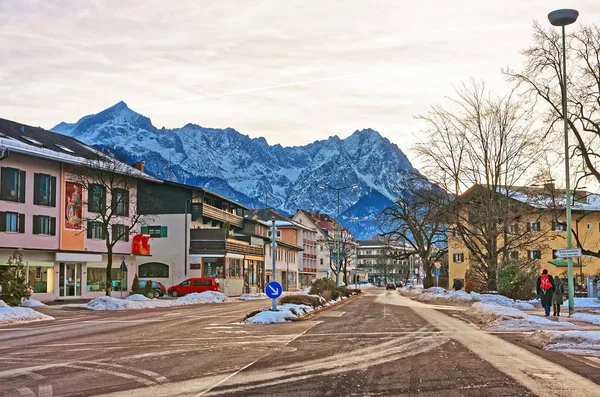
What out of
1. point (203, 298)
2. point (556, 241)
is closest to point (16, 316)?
point (203, 298)

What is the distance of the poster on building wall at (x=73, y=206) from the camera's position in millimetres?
50662

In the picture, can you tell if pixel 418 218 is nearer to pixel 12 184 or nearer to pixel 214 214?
pixel 214 214

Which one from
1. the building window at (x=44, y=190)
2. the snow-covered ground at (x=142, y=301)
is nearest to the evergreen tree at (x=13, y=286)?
the snow-covered ground at (x=142, y=301)

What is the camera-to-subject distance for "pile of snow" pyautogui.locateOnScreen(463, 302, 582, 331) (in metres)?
21.0

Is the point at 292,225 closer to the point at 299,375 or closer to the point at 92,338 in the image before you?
the point at 92,338

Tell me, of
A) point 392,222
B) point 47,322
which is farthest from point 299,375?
point 392,222

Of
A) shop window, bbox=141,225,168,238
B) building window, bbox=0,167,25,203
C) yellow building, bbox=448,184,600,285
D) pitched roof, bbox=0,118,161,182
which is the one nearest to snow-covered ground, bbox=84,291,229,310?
building window, bbox=0,167,25,203

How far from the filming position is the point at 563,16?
2545 cm

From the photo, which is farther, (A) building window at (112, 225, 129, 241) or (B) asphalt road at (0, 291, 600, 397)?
(A) building window at (112, 225, 129, 241)

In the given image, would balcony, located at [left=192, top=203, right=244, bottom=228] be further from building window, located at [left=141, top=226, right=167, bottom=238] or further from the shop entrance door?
the shop entrance door

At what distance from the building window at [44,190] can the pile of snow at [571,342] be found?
39432 millimetres

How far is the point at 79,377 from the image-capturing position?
11.3 metres

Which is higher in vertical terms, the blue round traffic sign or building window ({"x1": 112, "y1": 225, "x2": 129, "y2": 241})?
building window ({"x1": 112, "y1": 225, "x2": 129, "y2": 241})

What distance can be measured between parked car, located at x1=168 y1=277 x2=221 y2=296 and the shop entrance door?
868cm
